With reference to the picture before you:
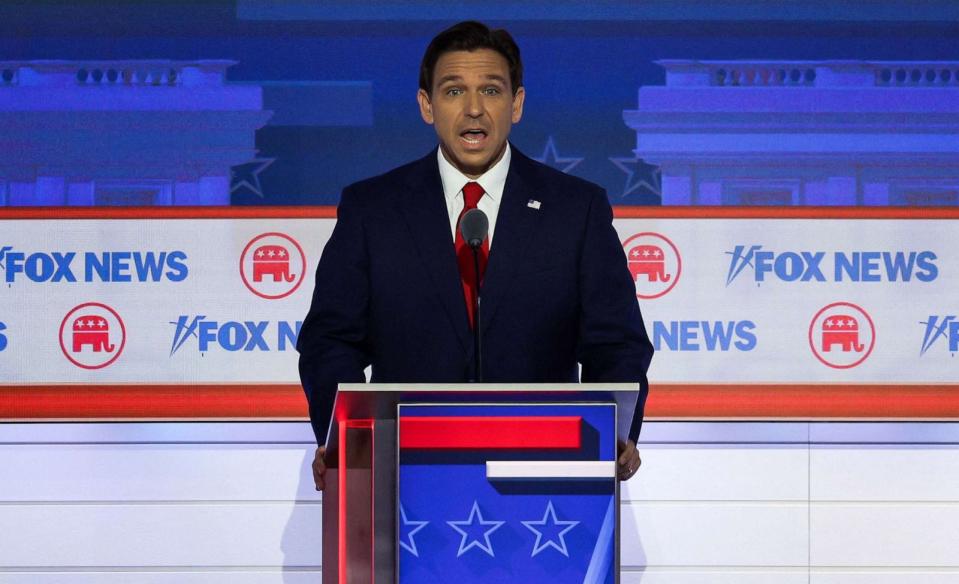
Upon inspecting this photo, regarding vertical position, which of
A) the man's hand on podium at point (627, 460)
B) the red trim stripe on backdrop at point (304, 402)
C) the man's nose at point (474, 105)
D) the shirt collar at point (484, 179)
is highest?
the man's nose at point (474, 105)

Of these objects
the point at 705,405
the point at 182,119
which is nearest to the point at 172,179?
the point at 182,119

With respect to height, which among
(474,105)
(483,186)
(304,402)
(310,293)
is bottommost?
(304,402)

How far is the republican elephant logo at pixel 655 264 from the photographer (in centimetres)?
380

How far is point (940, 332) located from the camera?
3818 mm

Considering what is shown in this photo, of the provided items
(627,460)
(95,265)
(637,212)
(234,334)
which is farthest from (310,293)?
(627,460)

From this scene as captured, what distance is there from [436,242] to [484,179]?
186mm

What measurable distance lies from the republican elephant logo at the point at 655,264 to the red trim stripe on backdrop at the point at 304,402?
0.27 m

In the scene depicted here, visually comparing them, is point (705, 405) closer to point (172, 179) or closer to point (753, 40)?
point (753, 40)

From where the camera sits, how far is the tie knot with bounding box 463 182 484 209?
2650 mm

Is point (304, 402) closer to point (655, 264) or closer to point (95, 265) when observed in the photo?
point (95, 265)

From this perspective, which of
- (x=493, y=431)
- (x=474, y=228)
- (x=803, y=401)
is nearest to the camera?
(x=493, y=431)

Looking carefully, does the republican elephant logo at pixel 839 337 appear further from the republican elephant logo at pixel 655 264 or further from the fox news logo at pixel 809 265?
the republican elephant logo at pixel 655 264

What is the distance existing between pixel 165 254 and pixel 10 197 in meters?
0.47

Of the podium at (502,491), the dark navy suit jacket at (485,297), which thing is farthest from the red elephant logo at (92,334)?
the podium at (502,491)
